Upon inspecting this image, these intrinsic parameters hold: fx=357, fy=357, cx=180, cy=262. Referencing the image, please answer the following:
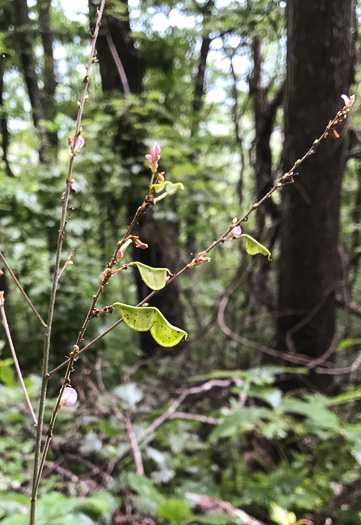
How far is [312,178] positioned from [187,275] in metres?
1.21

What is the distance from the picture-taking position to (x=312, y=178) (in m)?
1.54

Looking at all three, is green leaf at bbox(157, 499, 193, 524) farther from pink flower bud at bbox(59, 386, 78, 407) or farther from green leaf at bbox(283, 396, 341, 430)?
pink flower bud at bbox(59, 386, 78, 407)

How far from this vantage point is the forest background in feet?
4.18

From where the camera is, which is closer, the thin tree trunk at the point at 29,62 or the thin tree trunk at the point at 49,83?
the thin tree trunk at the point at 29,62

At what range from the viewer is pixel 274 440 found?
64.5 inches

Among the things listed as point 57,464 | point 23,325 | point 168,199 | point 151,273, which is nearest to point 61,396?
point 151,273

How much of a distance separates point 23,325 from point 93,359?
0.73m

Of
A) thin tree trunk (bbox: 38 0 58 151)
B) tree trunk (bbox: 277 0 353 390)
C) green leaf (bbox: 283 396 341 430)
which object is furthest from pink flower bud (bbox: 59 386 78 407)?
thin tree trunk (bbox: 38 0 58 151)

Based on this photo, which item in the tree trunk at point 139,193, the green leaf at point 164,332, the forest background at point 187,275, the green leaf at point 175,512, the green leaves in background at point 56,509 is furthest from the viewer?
the tree trunk at point 139,193

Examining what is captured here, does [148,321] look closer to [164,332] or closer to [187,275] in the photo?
[164,332]

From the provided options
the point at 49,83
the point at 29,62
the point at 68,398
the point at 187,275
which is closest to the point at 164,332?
the point at 68,398

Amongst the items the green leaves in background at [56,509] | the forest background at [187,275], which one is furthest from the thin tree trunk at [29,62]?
the green leaves in background at [56,509]

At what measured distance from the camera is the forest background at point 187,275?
1.28 metres

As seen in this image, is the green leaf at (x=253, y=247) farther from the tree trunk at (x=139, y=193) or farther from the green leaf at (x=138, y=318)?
the tree trunk at (x=139, y=193)
